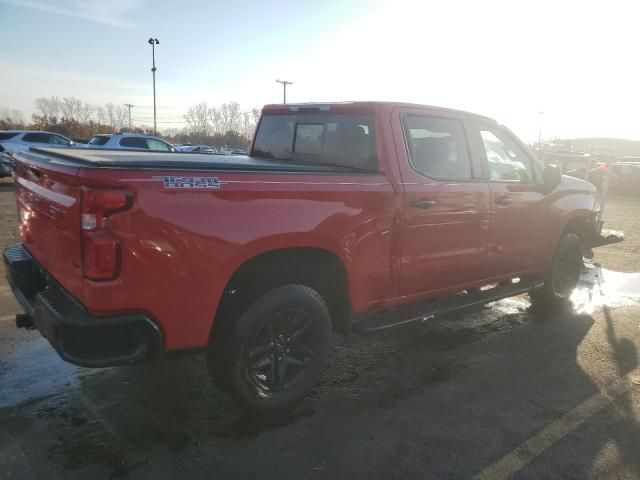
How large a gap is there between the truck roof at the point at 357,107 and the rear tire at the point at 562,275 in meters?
1.86

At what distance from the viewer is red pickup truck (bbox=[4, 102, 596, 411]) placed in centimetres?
251

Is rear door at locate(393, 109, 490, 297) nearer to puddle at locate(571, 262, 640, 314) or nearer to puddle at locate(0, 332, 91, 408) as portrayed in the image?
puddle at locate(571, 262, 640, 314)

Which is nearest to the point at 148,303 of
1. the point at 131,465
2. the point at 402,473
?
the point at 131,465

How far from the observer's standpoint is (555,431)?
10.5 feet

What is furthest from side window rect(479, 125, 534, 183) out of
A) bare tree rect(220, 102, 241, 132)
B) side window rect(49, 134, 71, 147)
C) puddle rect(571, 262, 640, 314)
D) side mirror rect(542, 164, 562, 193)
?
bare tree rect(220, 102, 241, 132)

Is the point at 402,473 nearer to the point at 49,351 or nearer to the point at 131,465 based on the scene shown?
the point at 131,465

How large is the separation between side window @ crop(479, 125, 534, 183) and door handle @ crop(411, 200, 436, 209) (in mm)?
986

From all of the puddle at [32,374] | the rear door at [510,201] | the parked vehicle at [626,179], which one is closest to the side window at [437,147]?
the rear door at [510,201]

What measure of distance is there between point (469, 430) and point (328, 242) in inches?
58.6

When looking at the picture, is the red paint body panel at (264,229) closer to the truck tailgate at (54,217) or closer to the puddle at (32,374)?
the truck tailgate at (54,217)

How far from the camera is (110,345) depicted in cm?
254

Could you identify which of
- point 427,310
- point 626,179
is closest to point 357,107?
point 427,310

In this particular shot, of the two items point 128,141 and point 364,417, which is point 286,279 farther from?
point 128,141

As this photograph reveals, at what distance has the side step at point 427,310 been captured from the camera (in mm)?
3641
